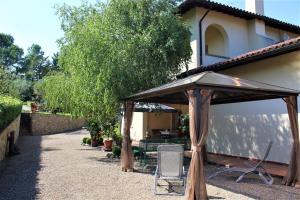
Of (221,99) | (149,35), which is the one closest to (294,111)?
(221,99)

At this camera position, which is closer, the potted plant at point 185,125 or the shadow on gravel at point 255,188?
the shadow on gravel at point 255,188

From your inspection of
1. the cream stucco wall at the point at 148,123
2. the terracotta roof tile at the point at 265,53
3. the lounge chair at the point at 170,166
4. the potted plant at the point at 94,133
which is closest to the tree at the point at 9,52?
the cream stucco wall at the point at 148,123

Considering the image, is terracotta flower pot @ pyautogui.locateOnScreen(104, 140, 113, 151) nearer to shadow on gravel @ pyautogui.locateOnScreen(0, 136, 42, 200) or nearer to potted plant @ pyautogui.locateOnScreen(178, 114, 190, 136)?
potted plant @ pyautogui.locateOnScreen(178, 114, 190, 136)

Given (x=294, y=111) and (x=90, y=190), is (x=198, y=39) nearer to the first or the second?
(x=294, y=111)

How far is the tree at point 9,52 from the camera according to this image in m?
69.5

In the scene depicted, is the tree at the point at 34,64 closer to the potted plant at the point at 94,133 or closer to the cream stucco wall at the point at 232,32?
the potted plant at the point at 94,133

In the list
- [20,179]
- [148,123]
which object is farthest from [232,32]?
[20,179]

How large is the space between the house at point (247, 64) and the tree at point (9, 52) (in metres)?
61.5

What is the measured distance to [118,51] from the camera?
1162cm

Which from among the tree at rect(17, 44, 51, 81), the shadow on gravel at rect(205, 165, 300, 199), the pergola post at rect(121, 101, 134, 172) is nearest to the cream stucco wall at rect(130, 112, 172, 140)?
the pergola post at rect(121, 101, 134, 172)

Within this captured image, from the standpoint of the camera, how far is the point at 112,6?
40.8 ft

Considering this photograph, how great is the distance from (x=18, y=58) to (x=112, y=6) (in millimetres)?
66482

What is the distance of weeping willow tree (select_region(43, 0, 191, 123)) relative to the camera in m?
11.4

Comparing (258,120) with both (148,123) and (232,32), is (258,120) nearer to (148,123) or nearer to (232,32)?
(232,32)
